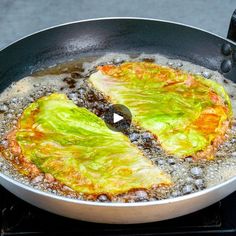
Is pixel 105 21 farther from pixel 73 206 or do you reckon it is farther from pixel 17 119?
pixel 73 206

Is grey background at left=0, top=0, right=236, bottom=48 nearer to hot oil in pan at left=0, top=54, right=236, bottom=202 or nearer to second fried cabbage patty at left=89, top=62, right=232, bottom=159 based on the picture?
hot oil in pan at left=0, top=54, right=236, bottom=202

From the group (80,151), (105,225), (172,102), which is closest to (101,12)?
(172,102)

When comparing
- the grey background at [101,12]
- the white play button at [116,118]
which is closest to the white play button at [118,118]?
the white play button at [116,118]

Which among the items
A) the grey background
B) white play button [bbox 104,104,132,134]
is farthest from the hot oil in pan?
the grey background

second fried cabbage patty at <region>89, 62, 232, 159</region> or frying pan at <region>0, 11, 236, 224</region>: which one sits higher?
frying pan at <region>0, 11, 236, 224</region>

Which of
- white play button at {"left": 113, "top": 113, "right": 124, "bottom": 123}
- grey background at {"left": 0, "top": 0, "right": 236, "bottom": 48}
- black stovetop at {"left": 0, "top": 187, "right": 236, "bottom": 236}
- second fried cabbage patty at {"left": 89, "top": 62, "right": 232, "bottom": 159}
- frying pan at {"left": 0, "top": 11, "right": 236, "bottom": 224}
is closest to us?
black stovetop at {"left": 0, "top": 187, "right": 236, "bottom": 236}

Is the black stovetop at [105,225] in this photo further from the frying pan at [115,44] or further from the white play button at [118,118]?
the frying pan at [115,44]

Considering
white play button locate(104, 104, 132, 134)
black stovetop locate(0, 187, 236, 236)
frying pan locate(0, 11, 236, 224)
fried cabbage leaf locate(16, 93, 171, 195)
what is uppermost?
frying pan locate(0, 11, 236, 224)
